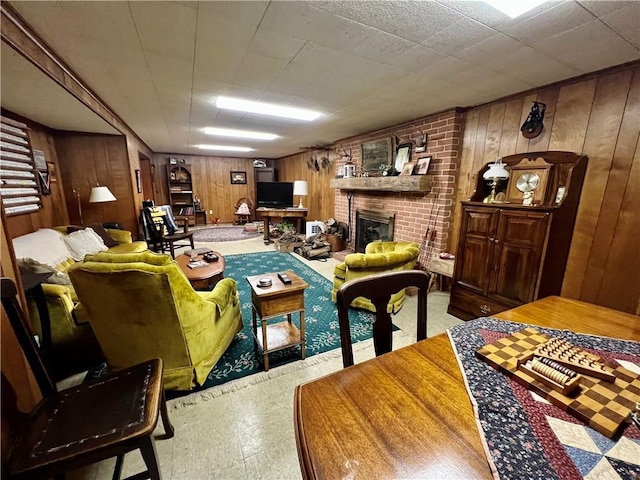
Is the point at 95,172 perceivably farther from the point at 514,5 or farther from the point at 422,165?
the point at 514,5

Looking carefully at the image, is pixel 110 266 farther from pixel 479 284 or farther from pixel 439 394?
pixel 479 284

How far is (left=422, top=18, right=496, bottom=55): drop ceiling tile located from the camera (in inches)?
58.6

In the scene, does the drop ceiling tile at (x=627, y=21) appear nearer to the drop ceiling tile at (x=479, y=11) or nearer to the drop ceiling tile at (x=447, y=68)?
the drop ceiling tile at (x=479, y=11)

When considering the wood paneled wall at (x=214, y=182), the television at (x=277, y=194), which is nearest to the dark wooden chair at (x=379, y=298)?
the television at (x=277, y=194)

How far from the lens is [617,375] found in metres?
0.81

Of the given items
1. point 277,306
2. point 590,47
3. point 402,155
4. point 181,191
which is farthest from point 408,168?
point 181,191

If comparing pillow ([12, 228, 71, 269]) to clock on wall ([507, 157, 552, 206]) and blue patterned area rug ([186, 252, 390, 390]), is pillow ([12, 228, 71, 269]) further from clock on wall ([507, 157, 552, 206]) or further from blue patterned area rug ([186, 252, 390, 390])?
clock on wall ([507, 157, 552, 206])

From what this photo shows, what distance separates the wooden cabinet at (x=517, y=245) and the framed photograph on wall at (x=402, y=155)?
1.23 meters

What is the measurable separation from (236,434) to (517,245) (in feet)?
8.42

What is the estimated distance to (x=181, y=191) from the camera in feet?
26.7

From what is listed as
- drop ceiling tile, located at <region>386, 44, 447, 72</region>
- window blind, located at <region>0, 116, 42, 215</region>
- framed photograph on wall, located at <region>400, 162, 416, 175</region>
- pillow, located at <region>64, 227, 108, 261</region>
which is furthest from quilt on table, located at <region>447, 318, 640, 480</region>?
window blind, located at <region>0, 116, 42, 215</region>

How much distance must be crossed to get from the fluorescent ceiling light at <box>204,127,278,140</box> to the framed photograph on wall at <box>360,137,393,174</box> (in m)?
1.77

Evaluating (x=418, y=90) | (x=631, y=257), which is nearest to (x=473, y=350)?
(x=631, y=257)

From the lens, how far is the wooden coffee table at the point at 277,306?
188 centimetres
